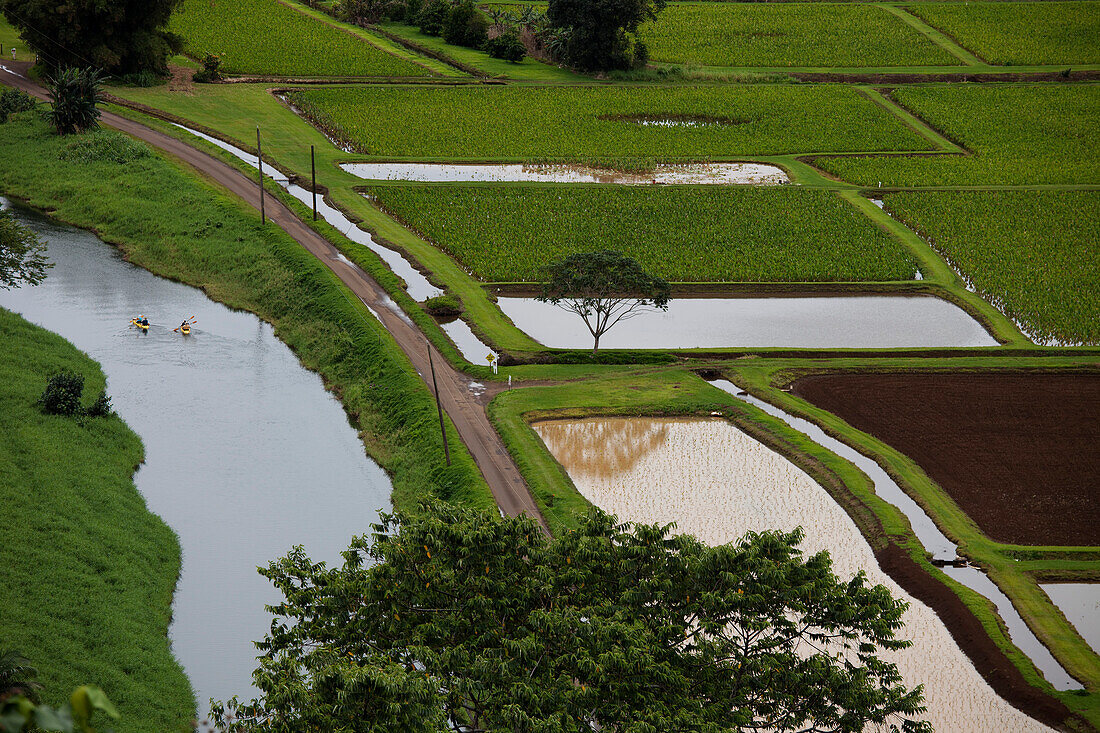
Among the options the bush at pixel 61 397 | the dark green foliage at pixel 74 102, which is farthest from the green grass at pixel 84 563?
the dark green foliage at pixel 74 102

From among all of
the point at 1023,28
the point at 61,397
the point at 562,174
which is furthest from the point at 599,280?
the point at 1023,28

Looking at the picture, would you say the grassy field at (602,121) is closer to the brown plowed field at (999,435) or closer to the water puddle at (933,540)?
the brown plowed field at (999,435)

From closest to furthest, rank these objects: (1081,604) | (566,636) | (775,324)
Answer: (566,636), (1081,604), (775,324)

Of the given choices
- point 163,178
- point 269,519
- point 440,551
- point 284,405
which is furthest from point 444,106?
point 440,551

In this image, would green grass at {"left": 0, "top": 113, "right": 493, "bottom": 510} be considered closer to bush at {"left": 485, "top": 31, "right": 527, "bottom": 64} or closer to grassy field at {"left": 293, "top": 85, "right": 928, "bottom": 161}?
grassy field at {"left": 293, "top": 85, "right": 928, "bottom": 161}

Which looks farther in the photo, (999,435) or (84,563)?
(999,435)

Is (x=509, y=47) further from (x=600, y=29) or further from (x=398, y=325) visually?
(x=398, y=325)
